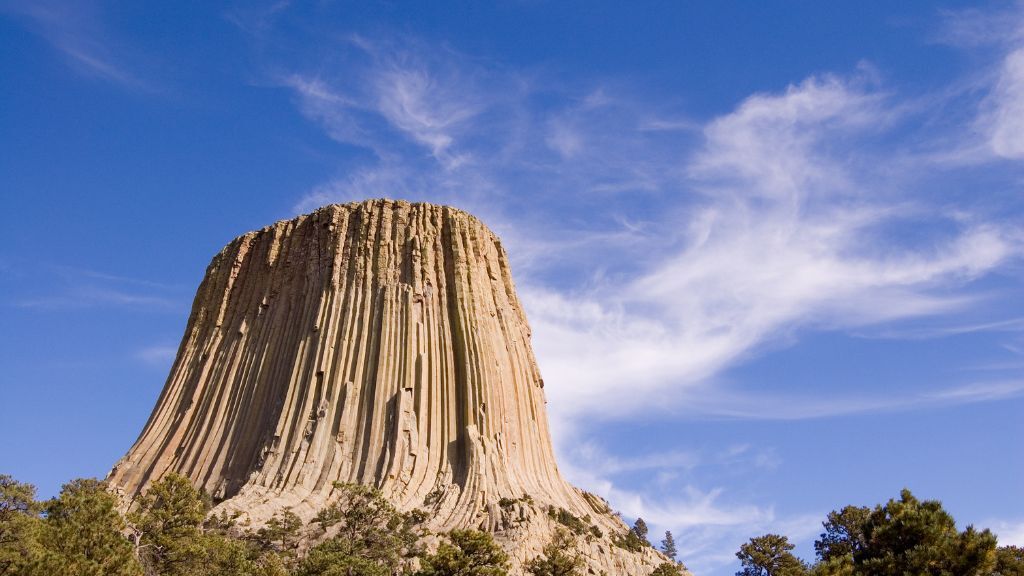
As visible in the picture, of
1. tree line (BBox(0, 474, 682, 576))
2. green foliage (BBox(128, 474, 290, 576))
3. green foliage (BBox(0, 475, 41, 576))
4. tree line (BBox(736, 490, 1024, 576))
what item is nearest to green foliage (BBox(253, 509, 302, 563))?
tree line (BBox(0, 474, 682, 576))

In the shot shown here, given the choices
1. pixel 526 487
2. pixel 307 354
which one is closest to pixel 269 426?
pixel 307 354

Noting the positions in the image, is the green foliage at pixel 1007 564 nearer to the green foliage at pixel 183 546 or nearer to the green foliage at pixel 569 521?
the green foliage at pixel 569 521

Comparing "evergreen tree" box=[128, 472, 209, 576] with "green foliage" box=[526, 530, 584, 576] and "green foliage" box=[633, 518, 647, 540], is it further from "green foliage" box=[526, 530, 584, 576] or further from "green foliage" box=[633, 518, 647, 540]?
"green foliage" box=[633, 518, 647, 540]

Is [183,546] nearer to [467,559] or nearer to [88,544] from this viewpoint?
[88,544]

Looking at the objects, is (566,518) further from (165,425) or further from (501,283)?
(165,425)

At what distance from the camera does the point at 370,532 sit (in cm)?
3722

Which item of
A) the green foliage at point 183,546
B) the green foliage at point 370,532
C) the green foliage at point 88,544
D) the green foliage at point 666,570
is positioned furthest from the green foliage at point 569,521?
the green foliage at point 88,544

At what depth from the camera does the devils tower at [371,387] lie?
1762 inches

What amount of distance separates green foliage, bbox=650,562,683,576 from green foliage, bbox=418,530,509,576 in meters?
11.3

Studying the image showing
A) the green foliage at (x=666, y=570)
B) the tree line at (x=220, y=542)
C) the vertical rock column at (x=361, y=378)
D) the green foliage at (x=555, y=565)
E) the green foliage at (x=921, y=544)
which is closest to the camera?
the green foliage at (x=921, y=544)

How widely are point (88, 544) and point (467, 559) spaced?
11.3 meters

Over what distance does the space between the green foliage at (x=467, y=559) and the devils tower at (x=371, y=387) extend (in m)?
6.54

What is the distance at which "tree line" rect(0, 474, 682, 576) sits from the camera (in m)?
27.1

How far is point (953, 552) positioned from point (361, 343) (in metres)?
33.6
